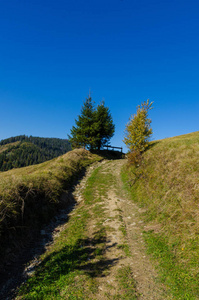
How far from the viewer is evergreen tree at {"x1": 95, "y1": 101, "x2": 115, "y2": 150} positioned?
110 ft

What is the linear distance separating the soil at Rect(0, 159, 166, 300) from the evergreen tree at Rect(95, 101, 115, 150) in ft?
80.2

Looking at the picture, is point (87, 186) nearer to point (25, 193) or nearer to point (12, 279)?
point (25, 193)

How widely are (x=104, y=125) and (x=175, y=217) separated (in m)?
28.3

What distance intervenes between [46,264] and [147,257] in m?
4.03

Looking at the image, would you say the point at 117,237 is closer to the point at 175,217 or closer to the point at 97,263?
the point at 97,263

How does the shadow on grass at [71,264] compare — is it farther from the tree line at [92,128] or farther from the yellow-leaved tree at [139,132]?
the tree line at [92,128]

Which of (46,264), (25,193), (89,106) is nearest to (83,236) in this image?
(46,264)

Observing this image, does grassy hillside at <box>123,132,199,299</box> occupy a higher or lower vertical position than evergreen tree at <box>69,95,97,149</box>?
lower

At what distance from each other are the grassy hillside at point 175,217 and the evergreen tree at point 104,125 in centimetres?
2180

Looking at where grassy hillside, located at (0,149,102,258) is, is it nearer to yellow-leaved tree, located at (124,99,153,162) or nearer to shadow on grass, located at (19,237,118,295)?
shadow on grass, located at (19,237,118,295)

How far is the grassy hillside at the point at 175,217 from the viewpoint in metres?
4.73

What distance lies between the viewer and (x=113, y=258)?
19.2 feet

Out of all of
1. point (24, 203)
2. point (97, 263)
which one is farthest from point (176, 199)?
point (24, 203)

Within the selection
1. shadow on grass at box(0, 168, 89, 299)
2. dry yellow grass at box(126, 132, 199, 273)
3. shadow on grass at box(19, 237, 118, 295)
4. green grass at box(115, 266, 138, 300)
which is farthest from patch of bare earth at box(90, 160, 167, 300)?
shadow on grass at box(0, 168, 89, 299)
